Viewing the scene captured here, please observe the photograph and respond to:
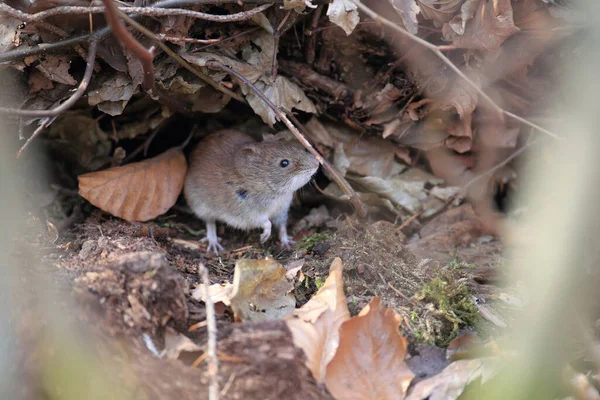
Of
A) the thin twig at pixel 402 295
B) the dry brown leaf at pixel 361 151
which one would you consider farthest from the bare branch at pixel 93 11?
the thin twig at pixel 402 295

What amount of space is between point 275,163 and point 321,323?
237 cm

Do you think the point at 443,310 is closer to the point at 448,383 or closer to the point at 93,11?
the point at 448,383

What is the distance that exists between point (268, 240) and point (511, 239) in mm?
2175

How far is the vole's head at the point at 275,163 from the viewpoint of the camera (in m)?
4.80

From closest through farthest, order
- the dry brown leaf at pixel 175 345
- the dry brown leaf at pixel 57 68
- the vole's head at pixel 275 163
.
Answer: the dry brown leaf at pixel 175 345
the dry brown leaf at pixel 57 68
the vole's head at pixel 275 163

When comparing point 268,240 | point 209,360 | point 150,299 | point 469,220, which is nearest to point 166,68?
point 268,240

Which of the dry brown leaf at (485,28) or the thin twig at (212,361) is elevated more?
the dry brown leaf at (485,28)

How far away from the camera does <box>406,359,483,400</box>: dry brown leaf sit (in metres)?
2.58

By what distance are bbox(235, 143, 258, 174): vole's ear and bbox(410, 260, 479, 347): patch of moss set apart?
2.18 metres

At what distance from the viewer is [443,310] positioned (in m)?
3.13

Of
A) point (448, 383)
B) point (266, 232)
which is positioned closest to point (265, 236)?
point (266, 232)

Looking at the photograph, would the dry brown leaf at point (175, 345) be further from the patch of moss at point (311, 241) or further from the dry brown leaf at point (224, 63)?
the dry brown leaf at point (224, 63)

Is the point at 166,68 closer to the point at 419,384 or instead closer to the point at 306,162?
the point at 306,162

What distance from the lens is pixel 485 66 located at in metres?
4.27
